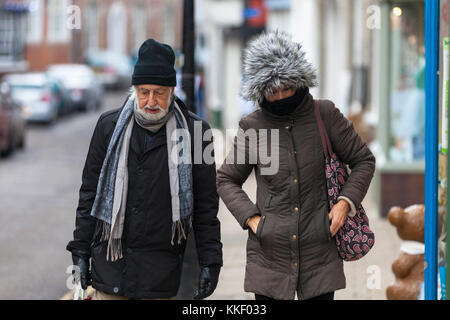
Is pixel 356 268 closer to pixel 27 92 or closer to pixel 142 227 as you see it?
pixel 142 227

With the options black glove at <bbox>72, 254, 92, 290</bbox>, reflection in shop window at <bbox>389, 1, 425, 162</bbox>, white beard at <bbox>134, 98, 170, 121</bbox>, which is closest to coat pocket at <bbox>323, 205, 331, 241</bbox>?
white beard at <bbox>134, 98, 170, 121</bbox>

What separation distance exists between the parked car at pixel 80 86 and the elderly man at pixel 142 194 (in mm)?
26627

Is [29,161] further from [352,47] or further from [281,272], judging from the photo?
[281,272]

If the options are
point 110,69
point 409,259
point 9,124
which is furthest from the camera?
point 110,69

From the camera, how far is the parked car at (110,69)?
1695 inches

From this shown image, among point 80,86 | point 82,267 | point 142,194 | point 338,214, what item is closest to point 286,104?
point 338,214

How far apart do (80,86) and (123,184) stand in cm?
2784

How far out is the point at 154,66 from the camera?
4000mm

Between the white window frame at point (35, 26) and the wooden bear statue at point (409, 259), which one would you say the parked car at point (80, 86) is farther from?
the wooden bear statue at point (409, 259)

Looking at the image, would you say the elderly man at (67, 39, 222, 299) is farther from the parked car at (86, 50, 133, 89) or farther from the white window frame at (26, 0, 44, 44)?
the white window frame at (26, 0, 44, 44)

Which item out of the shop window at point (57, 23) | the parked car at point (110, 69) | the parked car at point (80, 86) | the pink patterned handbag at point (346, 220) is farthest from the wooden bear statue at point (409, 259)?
the shop window at point (57, 23)

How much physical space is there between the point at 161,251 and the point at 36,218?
26.4ft

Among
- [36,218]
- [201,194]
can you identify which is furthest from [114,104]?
[201,194]
